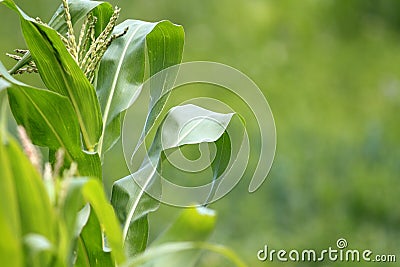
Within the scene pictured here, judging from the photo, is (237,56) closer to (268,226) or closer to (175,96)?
(175,96)

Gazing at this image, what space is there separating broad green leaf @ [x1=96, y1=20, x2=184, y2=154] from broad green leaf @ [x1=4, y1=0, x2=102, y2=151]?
0.16 ft

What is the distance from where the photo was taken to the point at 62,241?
0.41m

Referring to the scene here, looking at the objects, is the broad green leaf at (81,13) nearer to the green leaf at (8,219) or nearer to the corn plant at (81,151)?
the corn plant at (81,151)

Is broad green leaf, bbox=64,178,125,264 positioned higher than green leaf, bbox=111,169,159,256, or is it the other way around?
broad green leaf, bbox=64,178,125,264

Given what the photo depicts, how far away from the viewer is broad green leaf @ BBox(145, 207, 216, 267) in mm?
450

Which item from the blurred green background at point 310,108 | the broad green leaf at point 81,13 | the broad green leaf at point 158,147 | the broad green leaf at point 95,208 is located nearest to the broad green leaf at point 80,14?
the broad green leaf at point 81,13

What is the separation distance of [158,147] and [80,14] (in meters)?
0.14

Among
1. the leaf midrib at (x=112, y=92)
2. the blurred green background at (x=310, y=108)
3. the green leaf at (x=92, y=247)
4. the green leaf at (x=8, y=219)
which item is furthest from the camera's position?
the blurred green background at (x=310, y=108)

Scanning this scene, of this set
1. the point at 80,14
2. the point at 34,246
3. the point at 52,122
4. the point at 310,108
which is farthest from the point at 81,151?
the point at 310,108

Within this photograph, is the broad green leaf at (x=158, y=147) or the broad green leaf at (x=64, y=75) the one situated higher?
the broad green leaf at (x=64, y=75)

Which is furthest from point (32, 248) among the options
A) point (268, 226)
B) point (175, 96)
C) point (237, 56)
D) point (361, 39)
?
point (361, 39)

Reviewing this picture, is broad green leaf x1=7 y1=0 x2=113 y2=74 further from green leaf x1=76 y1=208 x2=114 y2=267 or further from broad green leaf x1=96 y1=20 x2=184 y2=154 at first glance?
green leaf x1=76 y1=208 x2=114 y2=267

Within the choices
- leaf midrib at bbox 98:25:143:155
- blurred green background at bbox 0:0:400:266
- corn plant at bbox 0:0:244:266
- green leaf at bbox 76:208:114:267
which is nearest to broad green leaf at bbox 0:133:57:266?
corn plant at bbox 0:0:244:266

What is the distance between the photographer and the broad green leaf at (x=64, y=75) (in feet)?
2.06
